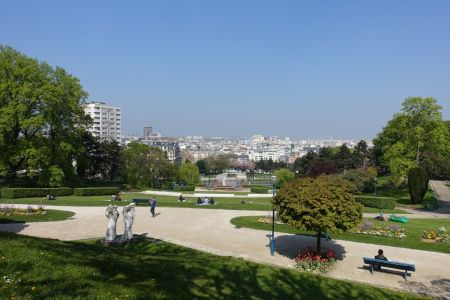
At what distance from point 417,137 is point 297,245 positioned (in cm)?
3081

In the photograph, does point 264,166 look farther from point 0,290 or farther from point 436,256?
point 0,290

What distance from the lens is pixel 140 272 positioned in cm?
1023

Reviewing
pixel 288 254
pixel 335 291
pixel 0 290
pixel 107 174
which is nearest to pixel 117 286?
pixel 0 290

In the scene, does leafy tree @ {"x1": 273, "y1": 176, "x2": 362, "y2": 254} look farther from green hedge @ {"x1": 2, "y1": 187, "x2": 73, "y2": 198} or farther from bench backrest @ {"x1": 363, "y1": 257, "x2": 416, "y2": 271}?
green hedge @ {"x1": 2, "y1": 187, "x2": 73, "y2": 198}

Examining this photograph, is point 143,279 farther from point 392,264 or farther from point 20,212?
point 20,212

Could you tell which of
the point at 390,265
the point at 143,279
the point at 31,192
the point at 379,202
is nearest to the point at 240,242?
the point at 390,265

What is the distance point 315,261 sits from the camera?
16.5m

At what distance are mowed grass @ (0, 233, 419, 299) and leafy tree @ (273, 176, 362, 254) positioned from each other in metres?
2.39

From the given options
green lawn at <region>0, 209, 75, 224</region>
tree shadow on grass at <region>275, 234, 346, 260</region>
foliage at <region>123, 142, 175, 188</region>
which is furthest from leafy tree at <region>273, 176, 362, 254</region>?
foliage at <region>123, 142, 175, 188</region>

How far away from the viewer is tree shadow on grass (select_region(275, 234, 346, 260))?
18.7 metres

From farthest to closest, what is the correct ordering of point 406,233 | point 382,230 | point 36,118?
1. point 36,118
2. point 382,230
3. point 406,233

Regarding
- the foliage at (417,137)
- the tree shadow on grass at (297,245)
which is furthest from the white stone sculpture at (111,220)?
the foliage at (417,137)

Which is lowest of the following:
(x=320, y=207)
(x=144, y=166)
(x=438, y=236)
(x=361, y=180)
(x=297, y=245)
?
(x=297, y=245)

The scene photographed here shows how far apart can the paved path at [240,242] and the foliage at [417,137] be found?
23.5 meters
